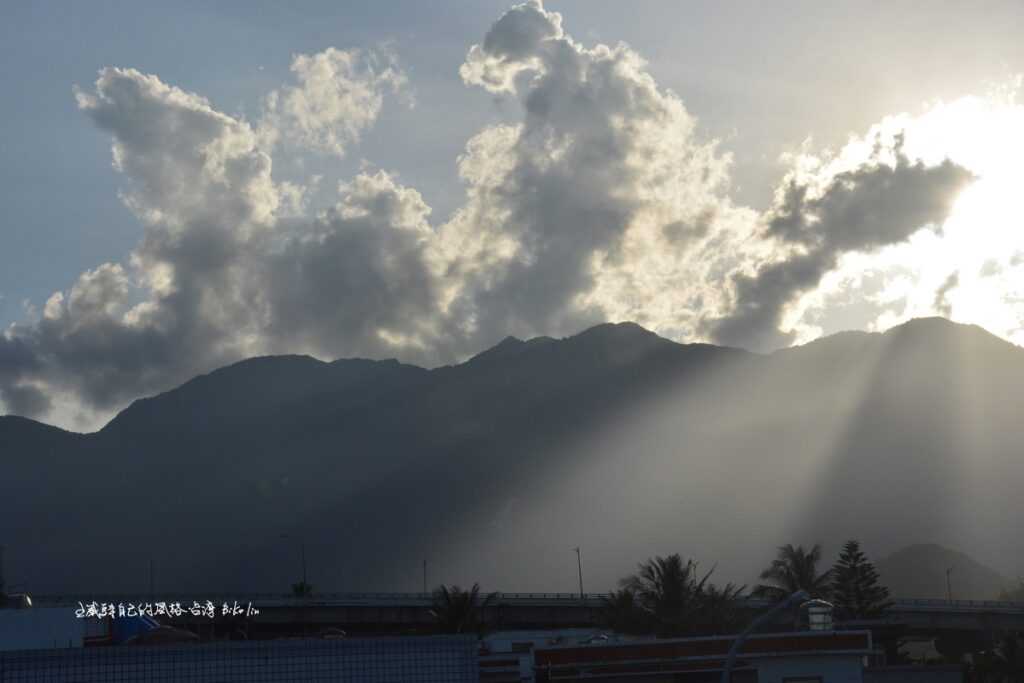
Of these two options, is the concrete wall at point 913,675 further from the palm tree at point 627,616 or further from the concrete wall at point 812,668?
the palm tree at point 627,616

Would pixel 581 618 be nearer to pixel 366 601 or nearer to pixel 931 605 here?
pixel 366 601

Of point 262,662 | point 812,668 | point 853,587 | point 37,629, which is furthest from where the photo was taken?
point 853,587

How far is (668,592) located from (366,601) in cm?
6843

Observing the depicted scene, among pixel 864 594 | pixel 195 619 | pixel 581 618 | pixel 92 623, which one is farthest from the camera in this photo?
pixel 581 618

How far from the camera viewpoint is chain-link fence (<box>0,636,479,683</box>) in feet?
148

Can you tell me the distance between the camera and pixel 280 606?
17500cm

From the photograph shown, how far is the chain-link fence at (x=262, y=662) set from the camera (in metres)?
45.1

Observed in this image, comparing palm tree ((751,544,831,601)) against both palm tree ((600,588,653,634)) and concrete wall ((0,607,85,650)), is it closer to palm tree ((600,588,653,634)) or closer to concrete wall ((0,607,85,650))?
palm tree ((600,588,653,634))

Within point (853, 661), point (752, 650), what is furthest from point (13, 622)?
point (853, 661)

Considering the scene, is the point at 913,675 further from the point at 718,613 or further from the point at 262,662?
the point at 718,613

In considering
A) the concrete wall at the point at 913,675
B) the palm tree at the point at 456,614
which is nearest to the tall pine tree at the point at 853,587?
the palm tree at the point at 456,614

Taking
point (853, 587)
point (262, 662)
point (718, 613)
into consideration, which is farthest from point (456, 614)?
point (262, 662)

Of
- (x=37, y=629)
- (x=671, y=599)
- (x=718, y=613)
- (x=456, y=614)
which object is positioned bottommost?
(x=718, y=613)

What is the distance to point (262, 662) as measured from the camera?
48.3 metres
